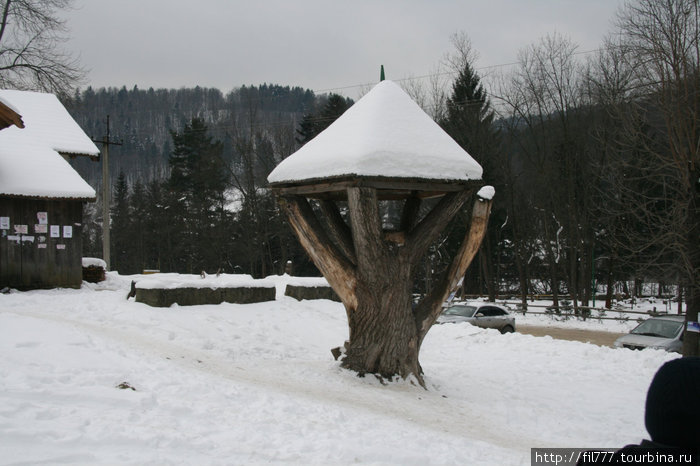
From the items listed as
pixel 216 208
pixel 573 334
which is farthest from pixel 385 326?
pixel 216 208

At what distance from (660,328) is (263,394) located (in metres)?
14.8

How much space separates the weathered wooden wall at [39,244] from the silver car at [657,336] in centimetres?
1647

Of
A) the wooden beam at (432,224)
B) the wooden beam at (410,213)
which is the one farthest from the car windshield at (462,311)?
the wooden beam at (432,224)

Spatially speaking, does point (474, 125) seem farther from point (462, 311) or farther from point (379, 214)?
point (379, 214)

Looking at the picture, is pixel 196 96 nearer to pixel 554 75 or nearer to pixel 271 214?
pixel 271 214

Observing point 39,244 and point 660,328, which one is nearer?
point 39,244

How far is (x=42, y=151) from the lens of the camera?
18391 mm

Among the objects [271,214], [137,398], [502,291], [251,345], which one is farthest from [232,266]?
[137,398]

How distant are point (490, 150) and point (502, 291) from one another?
44.5 feet

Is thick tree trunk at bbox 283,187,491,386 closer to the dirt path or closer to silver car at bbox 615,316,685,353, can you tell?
silver car at bbox 615,316,685,353

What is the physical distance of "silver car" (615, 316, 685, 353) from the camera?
1655 cm

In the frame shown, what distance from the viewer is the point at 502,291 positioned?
4419 centimetres

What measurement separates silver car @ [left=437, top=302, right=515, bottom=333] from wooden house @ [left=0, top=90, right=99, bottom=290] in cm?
1251

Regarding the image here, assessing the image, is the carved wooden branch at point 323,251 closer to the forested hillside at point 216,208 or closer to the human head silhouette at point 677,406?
the human head silhouette at point 677,406
